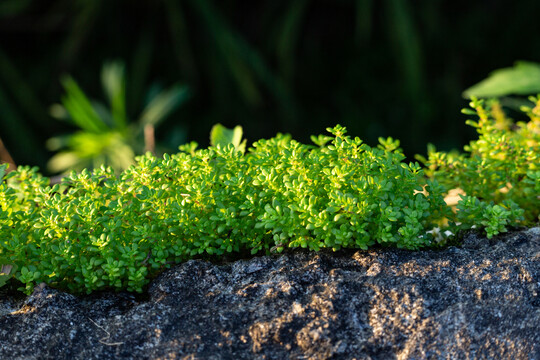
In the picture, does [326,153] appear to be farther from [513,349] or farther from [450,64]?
[450,64]

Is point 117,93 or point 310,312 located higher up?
point 117,93

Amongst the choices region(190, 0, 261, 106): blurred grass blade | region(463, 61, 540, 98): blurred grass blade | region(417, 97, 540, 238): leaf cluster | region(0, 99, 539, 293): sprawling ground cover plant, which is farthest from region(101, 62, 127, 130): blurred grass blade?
region(417, 97, 540, 238): leaf cluster

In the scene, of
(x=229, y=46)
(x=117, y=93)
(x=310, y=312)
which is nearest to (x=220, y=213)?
(x=310, y=312)

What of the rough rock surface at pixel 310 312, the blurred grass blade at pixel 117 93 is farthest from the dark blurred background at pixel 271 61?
the rough rock surface at pixel 310 312

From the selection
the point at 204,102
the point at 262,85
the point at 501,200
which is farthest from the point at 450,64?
the point at 501,200

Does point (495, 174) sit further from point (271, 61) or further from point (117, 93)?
point (271, 61)
